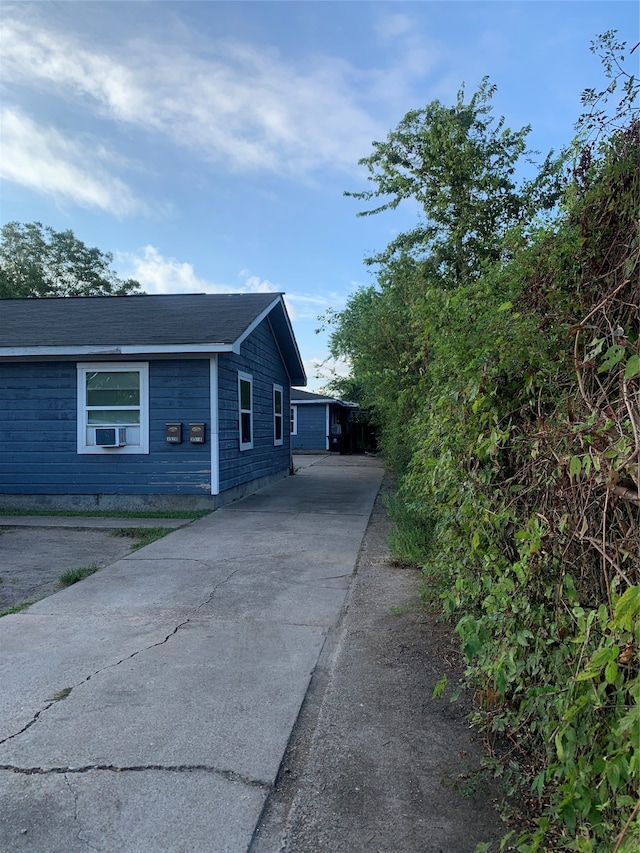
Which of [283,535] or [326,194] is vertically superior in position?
[326,194]

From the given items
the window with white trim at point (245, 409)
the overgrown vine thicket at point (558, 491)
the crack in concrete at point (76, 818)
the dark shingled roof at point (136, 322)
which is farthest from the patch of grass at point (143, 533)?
the overgrown vine thicket at point (558, 491)

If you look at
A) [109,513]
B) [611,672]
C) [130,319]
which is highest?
[130,319]

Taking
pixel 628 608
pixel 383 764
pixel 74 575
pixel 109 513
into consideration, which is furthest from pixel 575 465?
pixel 109 513

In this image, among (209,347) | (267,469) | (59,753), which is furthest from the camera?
(267,469)

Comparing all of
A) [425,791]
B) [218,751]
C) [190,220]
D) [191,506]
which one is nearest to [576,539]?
[425,791]

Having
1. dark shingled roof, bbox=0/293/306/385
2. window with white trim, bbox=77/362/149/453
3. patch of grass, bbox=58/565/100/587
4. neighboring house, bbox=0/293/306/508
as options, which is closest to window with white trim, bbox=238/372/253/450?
neighboring house, bbox=0/293/306/508

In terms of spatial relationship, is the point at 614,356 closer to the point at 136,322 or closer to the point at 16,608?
the point at 16,608

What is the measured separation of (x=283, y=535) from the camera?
7918 mm

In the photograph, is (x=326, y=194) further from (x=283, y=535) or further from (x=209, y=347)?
(x=283, y=535)

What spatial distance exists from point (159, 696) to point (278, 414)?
509 inches

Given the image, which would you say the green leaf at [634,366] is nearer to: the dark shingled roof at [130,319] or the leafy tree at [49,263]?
the dark shingled roof at [130,319]

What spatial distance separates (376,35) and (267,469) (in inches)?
374

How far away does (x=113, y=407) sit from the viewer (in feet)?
33.2

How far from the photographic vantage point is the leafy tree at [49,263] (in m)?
35.2
